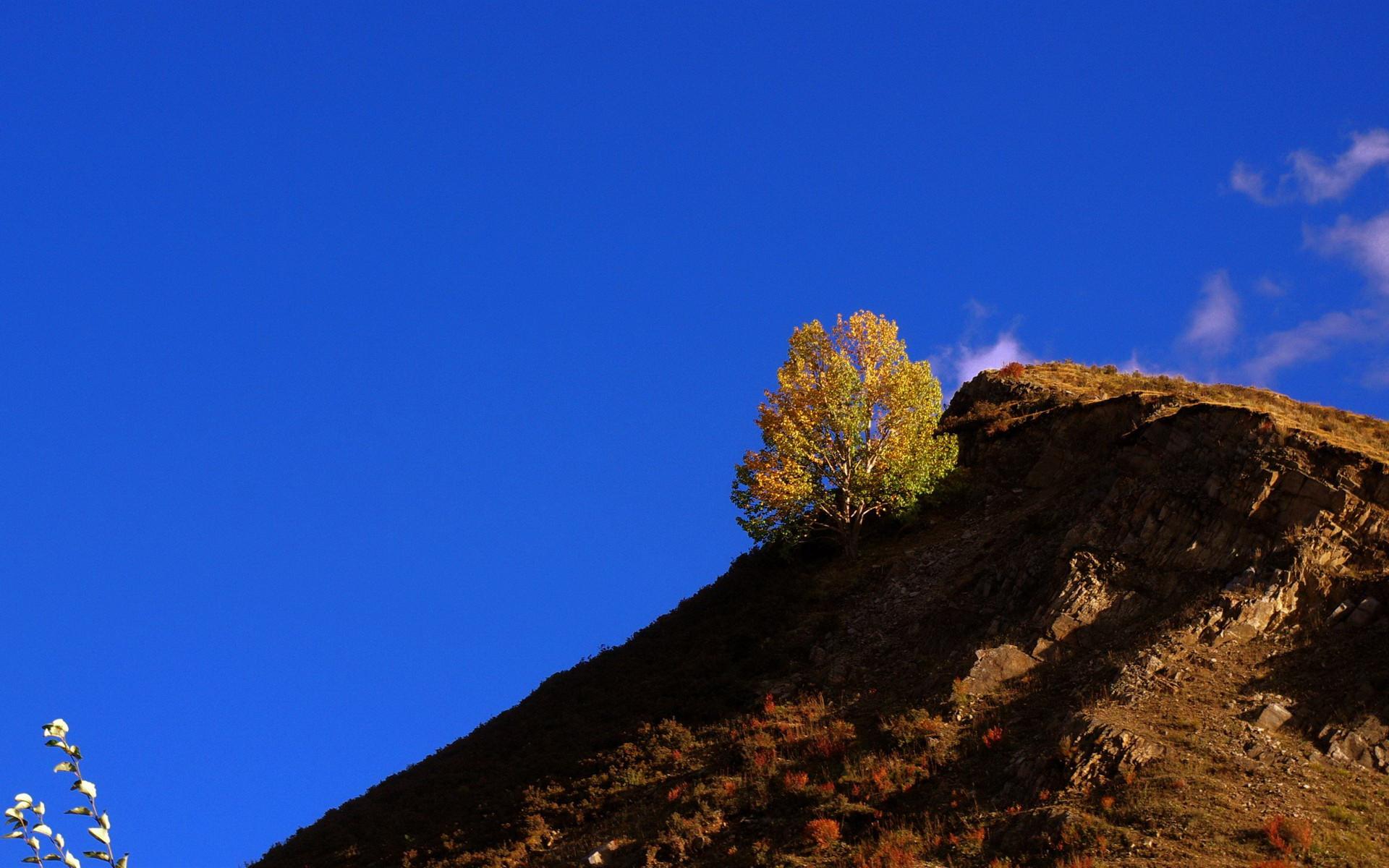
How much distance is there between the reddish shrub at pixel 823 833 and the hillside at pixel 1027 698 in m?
0.10

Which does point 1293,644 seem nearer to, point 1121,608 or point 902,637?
point 1121,608

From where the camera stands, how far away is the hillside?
79.9 ft

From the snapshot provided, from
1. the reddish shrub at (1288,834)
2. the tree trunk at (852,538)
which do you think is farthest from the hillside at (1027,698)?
the tree trunk at (852,538)

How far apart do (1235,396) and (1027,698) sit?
822 inches

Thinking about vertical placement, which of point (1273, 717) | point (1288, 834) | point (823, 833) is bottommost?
point (1288, 834)

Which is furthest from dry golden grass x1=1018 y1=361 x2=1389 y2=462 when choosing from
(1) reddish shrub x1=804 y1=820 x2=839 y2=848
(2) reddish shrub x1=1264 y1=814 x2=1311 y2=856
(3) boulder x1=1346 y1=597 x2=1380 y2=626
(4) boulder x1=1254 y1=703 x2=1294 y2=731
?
(1) reddish shrub x1=804 y1=820 x2=839 y2=848

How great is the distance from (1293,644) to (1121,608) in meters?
4.63

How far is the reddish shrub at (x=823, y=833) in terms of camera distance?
2569 centimetres

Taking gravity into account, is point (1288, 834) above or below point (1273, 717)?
below

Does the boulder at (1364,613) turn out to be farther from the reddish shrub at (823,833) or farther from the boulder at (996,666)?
the reddish shrub at (823,833)

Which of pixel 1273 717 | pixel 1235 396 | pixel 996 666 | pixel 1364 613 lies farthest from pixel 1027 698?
pixel 1235 396

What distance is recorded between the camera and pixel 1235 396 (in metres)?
44.2

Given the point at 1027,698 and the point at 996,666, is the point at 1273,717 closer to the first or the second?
the point at 1027,698

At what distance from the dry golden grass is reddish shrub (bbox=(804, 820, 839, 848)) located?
19154mm
